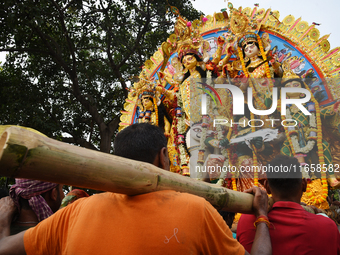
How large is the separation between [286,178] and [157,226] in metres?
1.08

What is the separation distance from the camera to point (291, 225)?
6.17ft

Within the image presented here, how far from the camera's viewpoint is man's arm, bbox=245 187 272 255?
67.1 inches

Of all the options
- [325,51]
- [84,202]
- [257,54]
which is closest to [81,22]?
[257,54]

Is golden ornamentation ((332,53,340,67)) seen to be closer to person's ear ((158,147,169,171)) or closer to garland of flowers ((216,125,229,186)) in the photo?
garland of flowers ((216,125,229,186))

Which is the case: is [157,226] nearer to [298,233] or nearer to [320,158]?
[298,233]

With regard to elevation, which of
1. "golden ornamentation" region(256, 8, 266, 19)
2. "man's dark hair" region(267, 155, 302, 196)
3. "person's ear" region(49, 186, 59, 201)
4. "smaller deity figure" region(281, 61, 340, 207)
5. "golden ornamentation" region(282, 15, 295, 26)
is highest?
"golden ornamentation" region(256, 8, 266, 19)

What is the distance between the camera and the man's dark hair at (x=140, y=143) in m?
1.56

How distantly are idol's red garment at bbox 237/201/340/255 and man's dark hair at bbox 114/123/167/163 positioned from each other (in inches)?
33.6

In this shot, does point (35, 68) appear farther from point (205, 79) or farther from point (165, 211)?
point (165, 211)

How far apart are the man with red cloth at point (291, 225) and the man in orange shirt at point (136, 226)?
52 centimetres

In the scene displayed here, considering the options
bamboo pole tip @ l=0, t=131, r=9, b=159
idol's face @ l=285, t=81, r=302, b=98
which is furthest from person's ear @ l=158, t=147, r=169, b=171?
idol's face @ l=285, t=81, r=302, b=98

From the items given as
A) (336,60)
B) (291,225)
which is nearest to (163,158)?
(291,225)

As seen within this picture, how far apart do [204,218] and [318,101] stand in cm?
492

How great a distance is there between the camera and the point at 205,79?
21.1 ft
